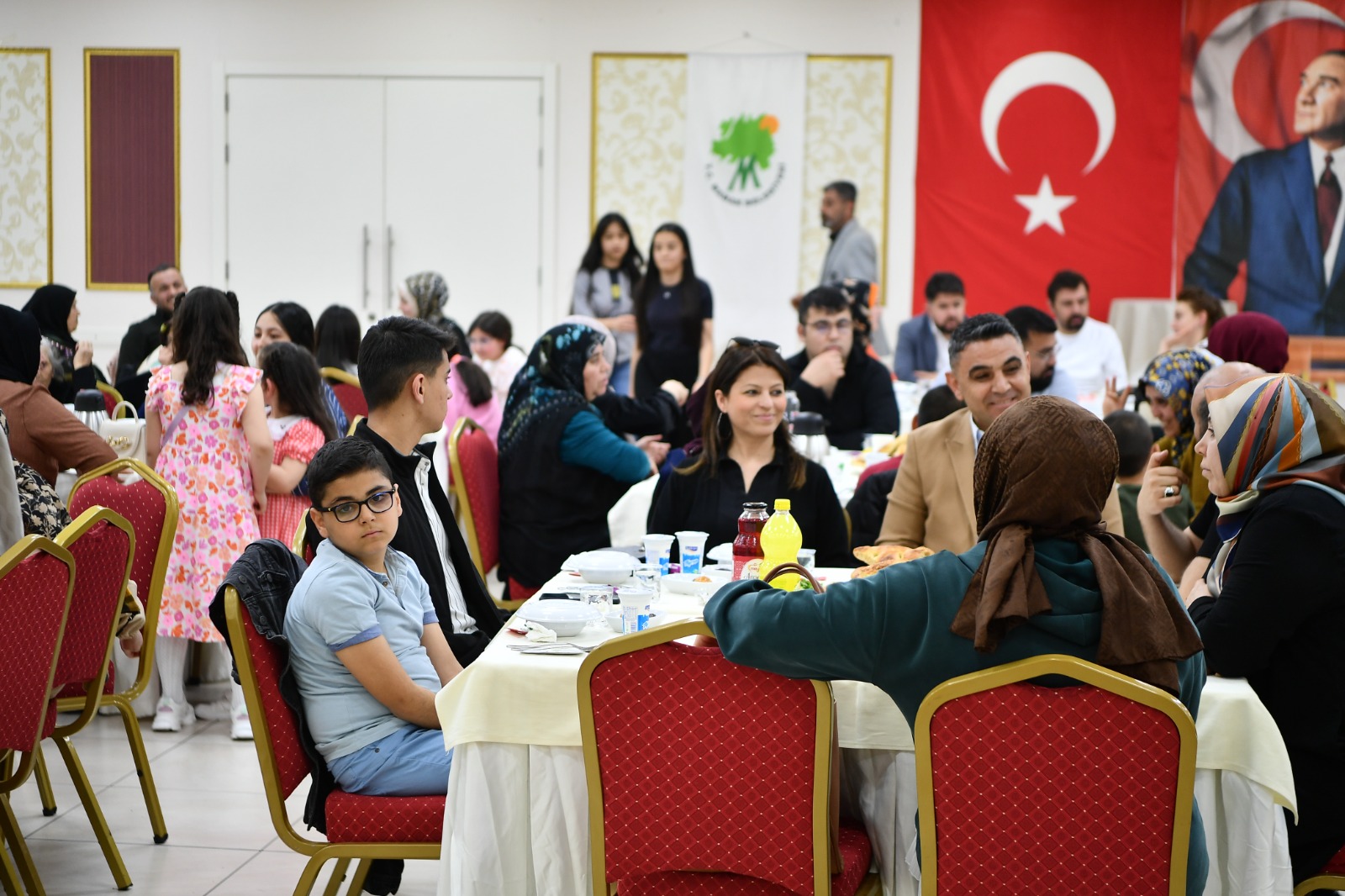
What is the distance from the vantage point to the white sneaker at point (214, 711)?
4.36 m

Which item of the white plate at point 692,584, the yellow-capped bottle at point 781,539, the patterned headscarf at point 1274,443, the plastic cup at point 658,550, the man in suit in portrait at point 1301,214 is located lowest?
the white plate at point 692,584

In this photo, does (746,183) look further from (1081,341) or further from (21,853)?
(21,853)

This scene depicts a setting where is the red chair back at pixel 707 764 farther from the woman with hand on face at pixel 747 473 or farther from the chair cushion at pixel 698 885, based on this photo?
the woman with hand on face at pixel 747 473

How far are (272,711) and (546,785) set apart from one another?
1.71 feet

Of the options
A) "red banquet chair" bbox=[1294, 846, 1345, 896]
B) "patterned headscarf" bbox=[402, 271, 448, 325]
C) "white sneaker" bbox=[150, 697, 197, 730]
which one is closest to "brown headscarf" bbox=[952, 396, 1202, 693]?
"red banquet chair" bbox=[1294, 846, 1345, 896]

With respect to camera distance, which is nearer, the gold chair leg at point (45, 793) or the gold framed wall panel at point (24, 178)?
the gold chair leg at point (45, 793)

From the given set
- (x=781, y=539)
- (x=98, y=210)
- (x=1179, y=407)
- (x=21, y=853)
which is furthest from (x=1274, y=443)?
(x=98, y=210)

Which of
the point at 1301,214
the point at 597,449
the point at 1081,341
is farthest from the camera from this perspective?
the point at 1301,214

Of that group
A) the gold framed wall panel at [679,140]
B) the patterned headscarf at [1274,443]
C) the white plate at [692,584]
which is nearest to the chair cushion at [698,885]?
the white plate at [692,584]

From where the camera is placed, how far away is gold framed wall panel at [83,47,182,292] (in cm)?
880

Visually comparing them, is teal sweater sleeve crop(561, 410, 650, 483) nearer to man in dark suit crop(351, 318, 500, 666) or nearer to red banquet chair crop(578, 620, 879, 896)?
man in dark suit crop(351, 318, 500, 666)

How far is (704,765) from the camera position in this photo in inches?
78.4

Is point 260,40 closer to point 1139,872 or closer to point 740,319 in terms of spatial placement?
point 740,319

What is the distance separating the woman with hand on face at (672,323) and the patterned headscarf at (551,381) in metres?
2.50
